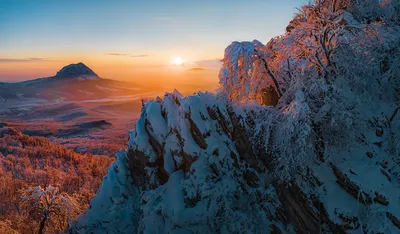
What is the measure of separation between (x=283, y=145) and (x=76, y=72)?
190948 mm

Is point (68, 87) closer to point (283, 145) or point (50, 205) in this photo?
point (50, 205)

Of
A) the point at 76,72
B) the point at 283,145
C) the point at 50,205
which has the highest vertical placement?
the point at 76,72

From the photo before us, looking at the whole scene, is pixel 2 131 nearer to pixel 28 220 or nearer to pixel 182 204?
pixel 28 220

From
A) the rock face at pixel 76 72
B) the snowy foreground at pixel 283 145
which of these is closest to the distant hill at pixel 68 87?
the rock face at pixel 76 72

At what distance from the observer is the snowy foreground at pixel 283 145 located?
28.3ft

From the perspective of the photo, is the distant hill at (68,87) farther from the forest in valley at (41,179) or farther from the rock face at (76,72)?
the forest in valley at (41,179)

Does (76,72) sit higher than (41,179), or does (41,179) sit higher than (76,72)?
(76,72)

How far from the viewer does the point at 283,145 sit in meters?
9.07

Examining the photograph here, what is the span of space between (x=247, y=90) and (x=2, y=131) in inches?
2328

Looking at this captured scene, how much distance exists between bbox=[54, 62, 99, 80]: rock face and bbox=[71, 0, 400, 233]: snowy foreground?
7081 inches

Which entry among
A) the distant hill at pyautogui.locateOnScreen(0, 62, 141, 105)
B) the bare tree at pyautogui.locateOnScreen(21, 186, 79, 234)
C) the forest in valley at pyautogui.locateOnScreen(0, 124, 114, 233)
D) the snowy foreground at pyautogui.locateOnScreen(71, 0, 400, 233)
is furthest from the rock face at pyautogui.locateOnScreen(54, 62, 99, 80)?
the snowy foreground at pyautogui.locateOnScreen(71, 0, 400, 233)

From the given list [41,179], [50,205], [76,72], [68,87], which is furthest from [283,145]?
[76,72]

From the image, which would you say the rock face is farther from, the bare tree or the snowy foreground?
the snowy foreground

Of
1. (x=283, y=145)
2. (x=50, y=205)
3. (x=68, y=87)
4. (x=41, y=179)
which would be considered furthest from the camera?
(x=68, y=87)
